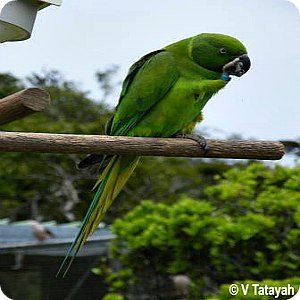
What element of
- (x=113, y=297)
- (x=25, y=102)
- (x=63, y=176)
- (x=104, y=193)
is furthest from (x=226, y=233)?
(x=25, y=102)

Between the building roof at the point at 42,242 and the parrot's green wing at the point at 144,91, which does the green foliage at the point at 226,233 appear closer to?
the building roof at the point at 42,242

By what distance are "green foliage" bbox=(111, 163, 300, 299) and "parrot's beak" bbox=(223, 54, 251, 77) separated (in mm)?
658

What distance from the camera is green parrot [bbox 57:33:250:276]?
4.88 feet

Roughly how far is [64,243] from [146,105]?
0.71 m

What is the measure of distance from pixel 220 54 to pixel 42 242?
3.12ft

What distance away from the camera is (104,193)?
1.49 metres

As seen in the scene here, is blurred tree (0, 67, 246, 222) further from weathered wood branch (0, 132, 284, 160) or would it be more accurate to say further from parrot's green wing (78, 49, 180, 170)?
weathered wood branch (0, 132, 284, 160)

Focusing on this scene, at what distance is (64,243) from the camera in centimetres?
207

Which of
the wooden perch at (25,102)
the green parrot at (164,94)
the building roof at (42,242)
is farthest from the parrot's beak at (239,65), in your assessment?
the building roof at (42,242)

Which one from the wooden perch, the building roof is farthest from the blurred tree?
the wooden perch

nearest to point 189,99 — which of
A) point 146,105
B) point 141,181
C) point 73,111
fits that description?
point 146,105

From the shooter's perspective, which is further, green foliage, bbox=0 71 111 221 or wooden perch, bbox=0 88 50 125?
green foliage, bbox=0 71 111 221

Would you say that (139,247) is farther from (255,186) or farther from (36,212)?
(36,212)

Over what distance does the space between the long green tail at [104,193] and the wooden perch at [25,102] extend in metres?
0.48
